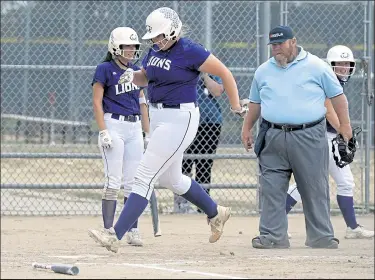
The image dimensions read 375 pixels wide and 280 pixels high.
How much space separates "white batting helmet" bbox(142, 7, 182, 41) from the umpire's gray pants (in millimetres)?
1494

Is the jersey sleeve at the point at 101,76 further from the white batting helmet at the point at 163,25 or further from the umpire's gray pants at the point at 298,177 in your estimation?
the umpire's gray pants at the point at 298,177

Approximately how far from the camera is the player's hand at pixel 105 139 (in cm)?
941

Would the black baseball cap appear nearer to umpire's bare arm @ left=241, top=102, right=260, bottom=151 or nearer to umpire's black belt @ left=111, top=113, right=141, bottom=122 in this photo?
umpire's bare arm @ left=241, top=102, right=260, bottom=151

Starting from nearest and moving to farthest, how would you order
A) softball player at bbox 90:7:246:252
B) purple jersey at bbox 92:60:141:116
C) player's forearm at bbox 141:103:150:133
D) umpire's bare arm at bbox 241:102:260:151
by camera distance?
softball player at bbox 90:7:246:252
umpire's bare arm at bbox 241:102:260:151
purple jersey at bbox 92:60:141:116
player's forearm at bbox 141:103:150:133

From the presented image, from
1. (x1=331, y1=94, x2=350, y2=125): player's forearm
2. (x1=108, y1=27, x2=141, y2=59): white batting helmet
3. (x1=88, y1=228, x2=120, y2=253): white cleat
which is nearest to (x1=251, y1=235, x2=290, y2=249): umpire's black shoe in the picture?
(x1=331, y1=94, x2=350, y2=125): player's forearm

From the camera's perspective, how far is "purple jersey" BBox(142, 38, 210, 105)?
847 cm

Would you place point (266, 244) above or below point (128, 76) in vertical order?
below

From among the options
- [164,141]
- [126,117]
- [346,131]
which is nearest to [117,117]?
[126,117]

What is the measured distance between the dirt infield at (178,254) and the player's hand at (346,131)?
3.29 feet

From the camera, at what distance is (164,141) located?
845 cm

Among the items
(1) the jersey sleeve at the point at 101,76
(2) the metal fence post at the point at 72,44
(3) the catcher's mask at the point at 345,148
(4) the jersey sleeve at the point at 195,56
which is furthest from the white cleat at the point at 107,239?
(2) the metal fence post at the point at 72,44

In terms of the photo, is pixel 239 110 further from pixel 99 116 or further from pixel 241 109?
pixel 99 116

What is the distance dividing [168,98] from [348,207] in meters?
3.16

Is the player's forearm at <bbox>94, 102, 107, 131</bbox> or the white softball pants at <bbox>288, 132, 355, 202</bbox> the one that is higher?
the player's forearm at <bbox>94, 102, 107, 131</bbox>
